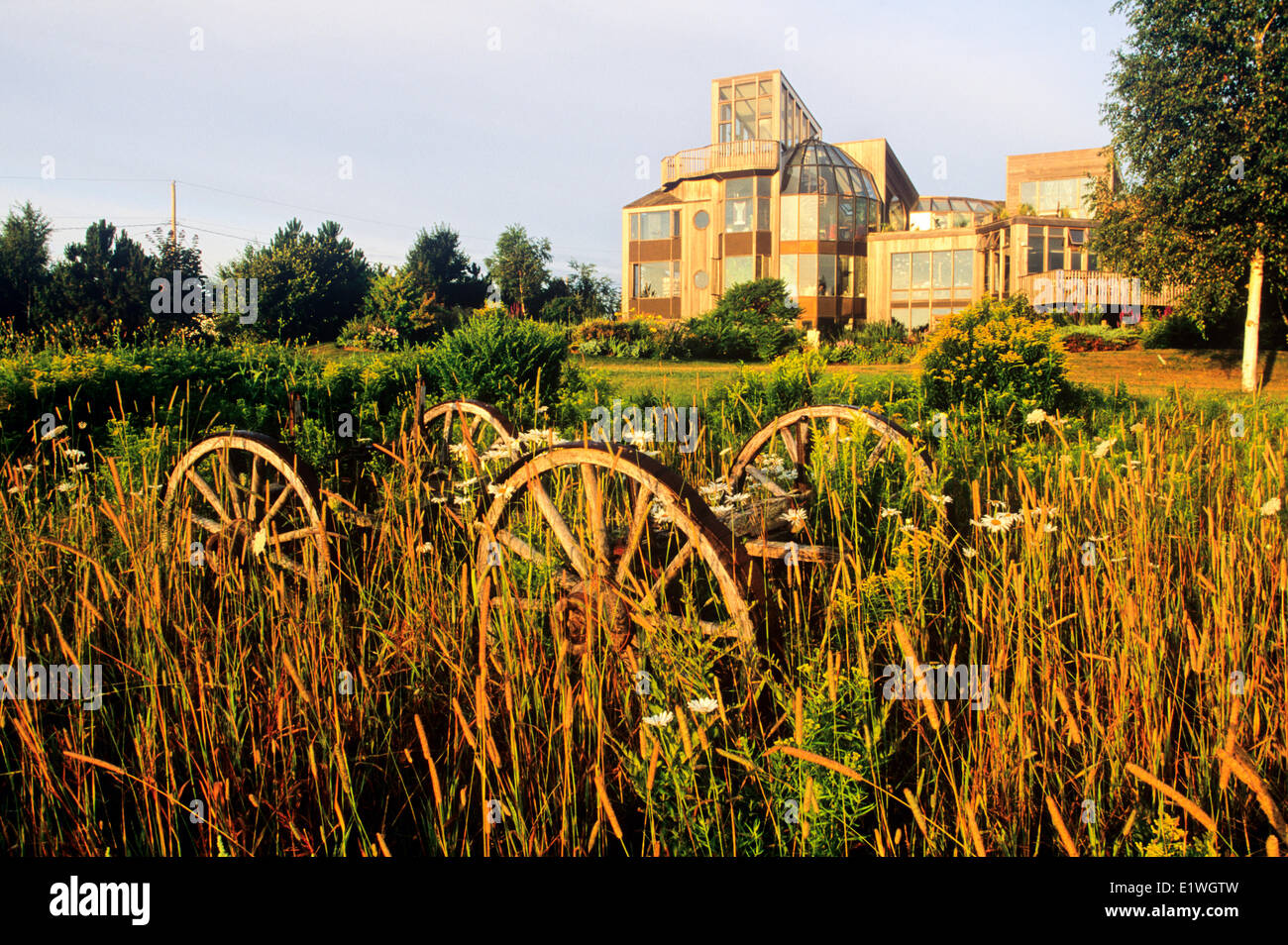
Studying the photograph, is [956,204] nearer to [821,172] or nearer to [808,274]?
[821,172]

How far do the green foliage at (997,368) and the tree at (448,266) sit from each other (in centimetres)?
3810

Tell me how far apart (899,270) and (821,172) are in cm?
528

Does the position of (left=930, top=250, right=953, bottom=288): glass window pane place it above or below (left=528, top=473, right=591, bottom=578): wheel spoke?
above

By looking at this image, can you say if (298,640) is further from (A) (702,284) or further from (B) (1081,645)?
(A) (702,284)

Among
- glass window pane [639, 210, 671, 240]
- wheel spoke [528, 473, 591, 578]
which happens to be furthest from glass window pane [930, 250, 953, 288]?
wheel spoke [528, 473, 591, 578]

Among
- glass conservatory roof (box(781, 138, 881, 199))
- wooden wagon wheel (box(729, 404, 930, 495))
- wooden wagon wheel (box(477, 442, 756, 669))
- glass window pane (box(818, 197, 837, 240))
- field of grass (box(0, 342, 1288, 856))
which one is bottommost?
field of grass (box(0, 342, 1288, 856))

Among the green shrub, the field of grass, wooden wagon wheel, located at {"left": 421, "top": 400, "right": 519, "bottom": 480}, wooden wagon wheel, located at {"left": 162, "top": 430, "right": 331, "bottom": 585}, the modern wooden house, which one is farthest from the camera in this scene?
the modern wooden house

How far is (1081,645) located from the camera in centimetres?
291

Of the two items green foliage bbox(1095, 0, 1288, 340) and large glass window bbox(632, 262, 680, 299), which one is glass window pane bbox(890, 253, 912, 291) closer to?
large glass window bbox(632, 262, 680, 299)

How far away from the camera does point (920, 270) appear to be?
3472 cm

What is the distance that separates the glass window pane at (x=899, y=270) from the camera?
115 ft

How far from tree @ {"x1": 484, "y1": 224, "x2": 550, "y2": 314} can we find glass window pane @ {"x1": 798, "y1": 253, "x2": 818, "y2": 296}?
1540cm

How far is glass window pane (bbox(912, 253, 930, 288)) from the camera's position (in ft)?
114

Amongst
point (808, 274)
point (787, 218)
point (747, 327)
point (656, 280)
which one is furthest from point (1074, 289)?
point (656, 280)
